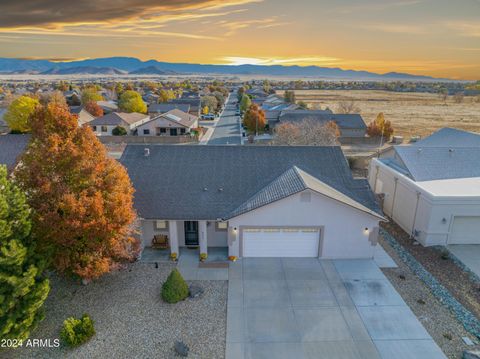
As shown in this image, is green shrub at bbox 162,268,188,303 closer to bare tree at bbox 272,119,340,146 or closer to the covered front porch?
the covered front porch

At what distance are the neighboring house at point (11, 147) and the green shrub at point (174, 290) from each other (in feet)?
79.2

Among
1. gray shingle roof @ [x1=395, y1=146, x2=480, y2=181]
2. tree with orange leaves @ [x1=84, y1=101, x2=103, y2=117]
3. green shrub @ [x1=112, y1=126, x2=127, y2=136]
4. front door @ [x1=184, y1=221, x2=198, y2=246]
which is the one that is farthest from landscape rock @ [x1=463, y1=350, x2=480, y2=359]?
tree with orange leaves @ [x1=84, y1=101, x2=103, y2=117]

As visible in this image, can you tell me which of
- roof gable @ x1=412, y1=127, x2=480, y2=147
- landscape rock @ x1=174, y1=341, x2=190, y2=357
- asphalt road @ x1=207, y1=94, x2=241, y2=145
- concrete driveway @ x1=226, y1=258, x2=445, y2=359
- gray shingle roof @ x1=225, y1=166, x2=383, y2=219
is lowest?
asphalt road @ x1=207, y1=94, x2=241, y2=145

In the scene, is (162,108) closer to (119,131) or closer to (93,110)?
(93,110)

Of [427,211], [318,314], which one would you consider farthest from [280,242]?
[427,211]

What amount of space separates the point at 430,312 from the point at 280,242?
7.17 metres

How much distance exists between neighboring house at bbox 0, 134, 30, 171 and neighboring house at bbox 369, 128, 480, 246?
103ft

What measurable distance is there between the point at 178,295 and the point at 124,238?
11.3ft

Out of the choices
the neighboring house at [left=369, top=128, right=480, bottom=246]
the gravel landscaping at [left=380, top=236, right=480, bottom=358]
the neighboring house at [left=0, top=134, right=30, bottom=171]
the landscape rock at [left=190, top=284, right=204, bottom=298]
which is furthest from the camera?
the neighboring house at [left=0, top=134, right=30, bottom=171]

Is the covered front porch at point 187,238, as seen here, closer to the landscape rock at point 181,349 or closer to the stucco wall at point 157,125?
the landscape rock at point 181,349

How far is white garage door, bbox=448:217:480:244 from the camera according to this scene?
18.6 m

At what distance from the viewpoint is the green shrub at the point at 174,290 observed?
13.9 meters

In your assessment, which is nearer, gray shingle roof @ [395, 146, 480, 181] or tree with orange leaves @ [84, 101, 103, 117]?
gray shingle roof @ [395, 146, 480, 181]

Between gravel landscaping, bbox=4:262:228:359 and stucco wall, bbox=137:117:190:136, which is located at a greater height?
stucco wall, bbox=137:117:190:136
